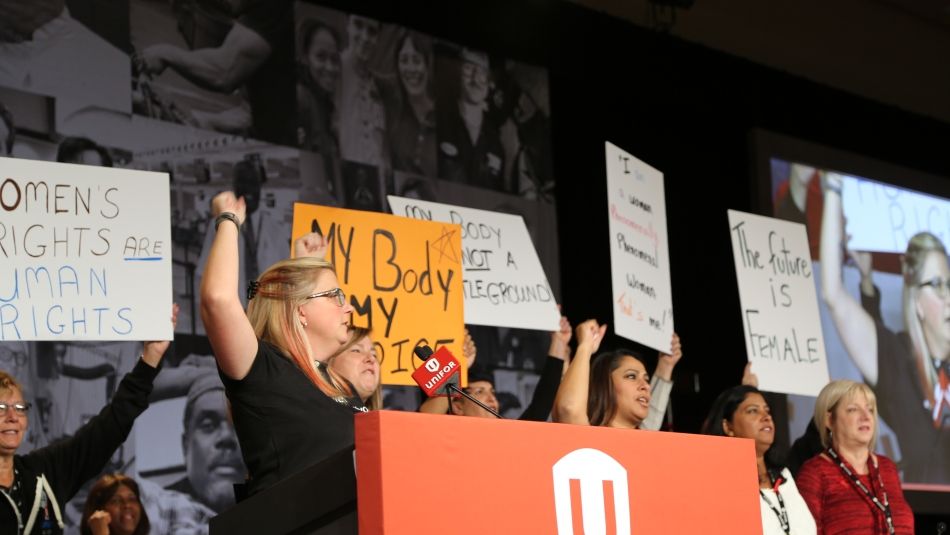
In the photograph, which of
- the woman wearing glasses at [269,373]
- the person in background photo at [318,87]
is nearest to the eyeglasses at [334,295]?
the woman wearing glasses at [269,373]

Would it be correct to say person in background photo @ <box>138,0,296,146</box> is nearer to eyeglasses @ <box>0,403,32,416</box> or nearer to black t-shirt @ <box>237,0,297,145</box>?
black t-shirt @ <box>237,0,297,145</box>

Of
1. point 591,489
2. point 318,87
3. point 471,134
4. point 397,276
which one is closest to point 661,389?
point 397,276

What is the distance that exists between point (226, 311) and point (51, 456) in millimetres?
1745

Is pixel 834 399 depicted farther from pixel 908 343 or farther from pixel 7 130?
pixel 7 130

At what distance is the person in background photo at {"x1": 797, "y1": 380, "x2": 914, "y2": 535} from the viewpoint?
13.8 ft

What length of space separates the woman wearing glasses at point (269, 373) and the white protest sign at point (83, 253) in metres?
1.28

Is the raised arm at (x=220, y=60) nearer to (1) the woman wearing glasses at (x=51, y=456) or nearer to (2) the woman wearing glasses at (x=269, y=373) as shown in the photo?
(1) the woman wearing glasses at (x=51, y=456)

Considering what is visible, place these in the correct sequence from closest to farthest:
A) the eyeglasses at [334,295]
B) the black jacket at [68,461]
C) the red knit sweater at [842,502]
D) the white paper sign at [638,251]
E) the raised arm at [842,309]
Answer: the eyeglasses at [334,295] → the black jacket at [68,461] → the red knit sweater at [842,502] → the white paper sign at [638,251] → the raised arm at [842,309]

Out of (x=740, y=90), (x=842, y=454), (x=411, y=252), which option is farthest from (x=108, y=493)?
(x=740, y=90)

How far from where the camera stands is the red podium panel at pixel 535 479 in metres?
1.62

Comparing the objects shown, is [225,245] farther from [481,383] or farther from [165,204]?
[481,383]

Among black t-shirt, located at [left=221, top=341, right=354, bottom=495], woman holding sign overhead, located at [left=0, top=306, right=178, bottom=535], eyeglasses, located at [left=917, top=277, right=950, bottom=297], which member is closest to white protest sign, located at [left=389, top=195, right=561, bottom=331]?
woman holding sign overhead, located at [left=0, top=306, right=178, bottom=535]

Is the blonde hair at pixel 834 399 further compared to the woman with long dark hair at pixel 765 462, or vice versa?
the blonde hair at pixel 834 399

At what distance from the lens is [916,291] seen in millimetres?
7016
